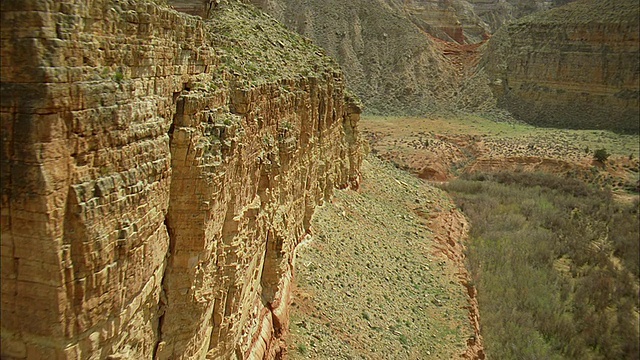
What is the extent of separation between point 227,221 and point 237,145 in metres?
1.20

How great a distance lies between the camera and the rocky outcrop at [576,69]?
5619 cm

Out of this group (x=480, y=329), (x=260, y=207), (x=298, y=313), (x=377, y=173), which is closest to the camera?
(x=260, y=207)

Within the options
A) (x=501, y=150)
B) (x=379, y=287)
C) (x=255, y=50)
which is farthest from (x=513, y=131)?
(x=255, y=50)

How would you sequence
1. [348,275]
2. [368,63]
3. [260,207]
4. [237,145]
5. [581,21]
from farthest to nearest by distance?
[368,63], [581,21], [348,275], [260,207], [237,145]

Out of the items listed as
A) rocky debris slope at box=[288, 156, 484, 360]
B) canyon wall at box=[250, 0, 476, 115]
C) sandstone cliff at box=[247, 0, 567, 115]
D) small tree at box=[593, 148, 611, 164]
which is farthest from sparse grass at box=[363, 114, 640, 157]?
rocky debris slope at box=[288, 156, 484, 360]

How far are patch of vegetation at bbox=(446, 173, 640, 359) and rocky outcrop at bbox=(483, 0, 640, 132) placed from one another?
2456cm

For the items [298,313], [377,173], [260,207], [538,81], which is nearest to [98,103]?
[260,207]

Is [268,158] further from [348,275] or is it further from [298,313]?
[348,275]

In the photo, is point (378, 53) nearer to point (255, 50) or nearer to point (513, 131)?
point (513, 131)

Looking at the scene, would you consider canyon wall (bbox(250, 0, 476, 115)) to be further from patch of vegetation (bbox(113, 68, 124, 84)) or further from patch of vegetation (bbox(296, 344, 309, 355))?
patch of vegetation (bbox(113, 68, 124, 84))

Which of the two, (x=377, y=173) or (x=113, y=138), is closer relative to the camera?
(x=113, y=138)

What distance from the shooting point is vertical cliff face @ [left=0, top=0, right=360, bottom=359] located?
4.86 metres

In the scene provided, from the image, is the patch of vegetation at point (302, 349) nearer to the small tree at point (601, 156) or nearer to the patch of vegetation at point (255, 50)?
the patch of vegetation at point (255, 50)

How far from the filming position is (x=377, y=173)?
87.7 ft
